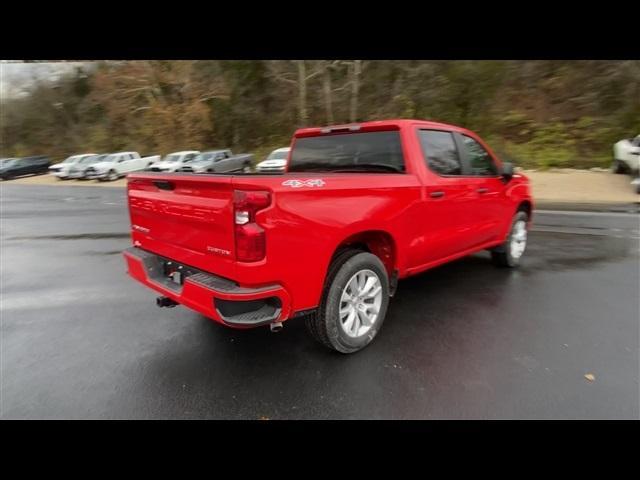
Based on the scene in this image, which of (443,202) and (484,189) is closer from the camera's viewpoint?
(443,202)

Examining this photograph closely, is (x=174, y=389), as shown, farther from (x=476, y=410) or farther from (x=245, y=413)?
(x=476, y=410)

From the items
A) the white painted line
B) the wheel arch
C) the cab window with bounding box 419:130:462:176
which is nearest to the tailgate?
the wheel arch

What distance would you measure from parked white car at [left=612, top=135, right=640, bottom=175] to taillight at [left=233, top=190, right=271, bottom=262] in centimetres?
1509

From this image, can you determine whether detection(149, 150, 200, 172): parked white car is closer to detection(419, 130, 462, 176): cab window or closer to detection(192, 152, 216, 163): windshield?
detection(192, 152, 216, 163): windshield

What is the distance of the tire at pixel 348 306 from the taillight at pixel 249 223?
2.53 ft

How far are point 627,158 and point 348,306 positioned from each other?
638 inches

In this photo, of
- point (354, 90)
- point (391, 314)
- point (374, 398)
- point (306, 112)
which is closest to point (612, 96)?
point (354, 90)

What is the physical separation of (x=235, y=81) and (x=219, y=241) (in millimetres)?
36702

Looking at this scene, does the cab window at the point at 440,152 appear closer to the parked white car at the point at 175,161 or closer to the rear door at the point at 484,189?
the rear door at the point at 484,189

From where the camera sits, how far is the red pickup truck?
101 inches

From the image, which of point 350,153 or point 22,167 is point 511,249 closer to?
point 350,153

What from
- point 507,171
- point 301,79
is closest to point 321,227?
point 507,171

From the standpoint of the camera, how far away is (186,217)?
9.39 feet

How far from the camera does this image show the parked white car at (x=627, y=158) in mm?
13683
